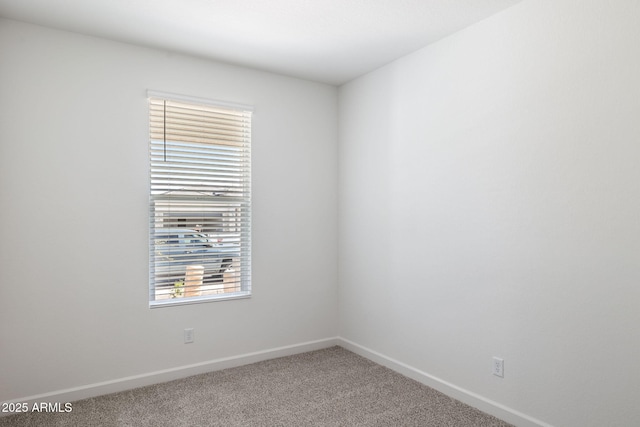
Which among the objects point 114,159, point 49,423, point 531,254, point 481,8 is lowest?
point 49,423

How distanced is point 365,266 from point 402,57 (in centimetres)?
186

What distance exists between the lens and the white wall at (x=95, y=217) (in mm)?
2779

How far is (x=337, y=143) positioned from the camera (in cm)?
421

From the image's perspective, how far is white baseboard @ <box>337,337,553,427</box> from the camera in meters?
2.52

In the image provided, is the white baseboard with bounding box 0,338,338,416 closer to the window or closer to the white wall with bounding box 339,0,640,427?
the window

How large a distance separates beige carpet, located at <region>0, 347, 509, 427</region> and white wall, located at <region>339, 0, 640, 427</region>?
259 mm

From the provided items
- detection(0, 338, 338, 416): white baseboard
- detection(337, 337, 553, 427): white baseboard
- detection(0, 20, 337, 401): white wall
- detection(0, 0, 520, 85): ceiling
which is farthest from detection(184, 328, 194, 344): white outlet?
detection(0, 0, 520, 85): ceiling

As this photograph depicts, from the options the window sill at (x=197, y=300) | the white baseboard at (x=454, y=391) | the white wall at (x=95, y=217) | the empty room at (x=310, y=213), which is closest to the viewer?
the empty room at (x=310, y=213)

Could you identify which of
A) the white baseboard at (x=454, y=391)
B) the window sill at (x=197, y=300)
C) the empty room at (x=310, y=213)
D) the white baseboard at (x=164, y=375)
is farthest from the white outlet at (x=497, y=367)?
the window sill at (x=197, y=300)

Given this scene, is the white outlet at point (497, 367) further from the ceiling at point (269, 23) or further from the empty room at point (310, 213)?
the ceiling at point (269, 23)

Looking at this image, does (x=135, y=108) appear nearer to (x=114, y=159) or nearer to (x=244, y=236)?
(x=114, y=159)

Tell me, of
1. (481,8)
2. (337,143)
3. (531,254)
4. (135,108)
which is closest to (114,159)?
(135,108)

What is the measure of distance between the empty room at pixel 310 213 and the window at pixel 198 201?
0.06ft

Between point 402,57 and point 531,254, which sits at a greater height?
point 402,57
